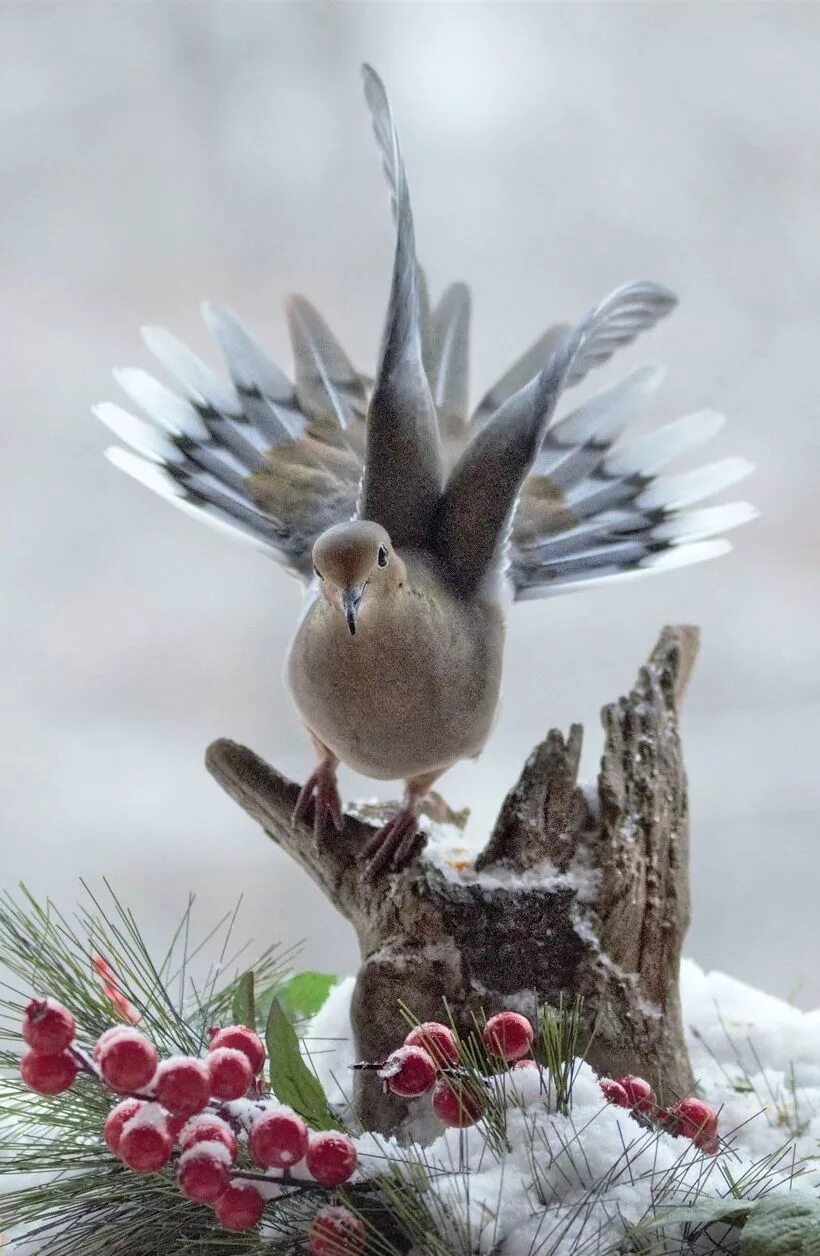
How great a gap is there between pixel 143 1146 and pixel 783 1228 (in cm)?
22

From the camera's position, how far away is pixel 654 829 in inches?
30.6

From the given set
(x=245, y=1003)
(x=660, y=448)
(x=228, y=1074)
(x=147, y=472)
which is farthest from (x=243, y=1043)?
(x=660, y=448)

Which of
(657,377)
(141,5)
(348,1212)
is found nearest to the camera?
(348,1212)

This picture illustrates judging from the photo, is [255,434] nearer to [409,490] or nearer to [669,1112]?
[409,490]

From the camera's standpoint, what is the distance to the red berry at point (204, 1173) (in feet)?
1.37

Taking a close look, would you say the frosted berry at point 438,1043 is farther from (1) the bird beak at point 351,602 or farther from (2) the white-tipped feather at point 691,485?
(2) the white-tipped feather at point 691,485

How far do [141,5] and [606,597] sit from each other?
0.80 metres

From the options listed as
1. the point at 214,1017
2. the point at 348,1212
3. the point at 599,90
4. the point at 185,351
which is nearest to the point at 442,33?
the point at 599,90

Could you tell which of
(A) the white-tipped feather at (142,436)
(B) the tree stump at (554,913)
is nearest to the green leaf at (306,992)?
(B) the tree stump at (554,913)

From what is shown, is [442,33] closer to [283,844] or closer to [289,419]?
[289,419]

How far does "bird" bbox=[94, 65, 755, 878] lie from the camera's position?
712 mm

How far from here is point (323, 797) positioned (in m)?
0.84

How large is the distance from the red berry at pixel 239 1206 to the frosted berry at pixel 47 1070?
0.07m

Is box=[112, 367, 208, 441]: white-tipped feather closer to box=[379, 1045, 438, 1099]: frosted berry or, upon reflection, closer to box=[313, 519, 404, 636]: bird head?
box=[313, 519, 404, 636]: bird head
